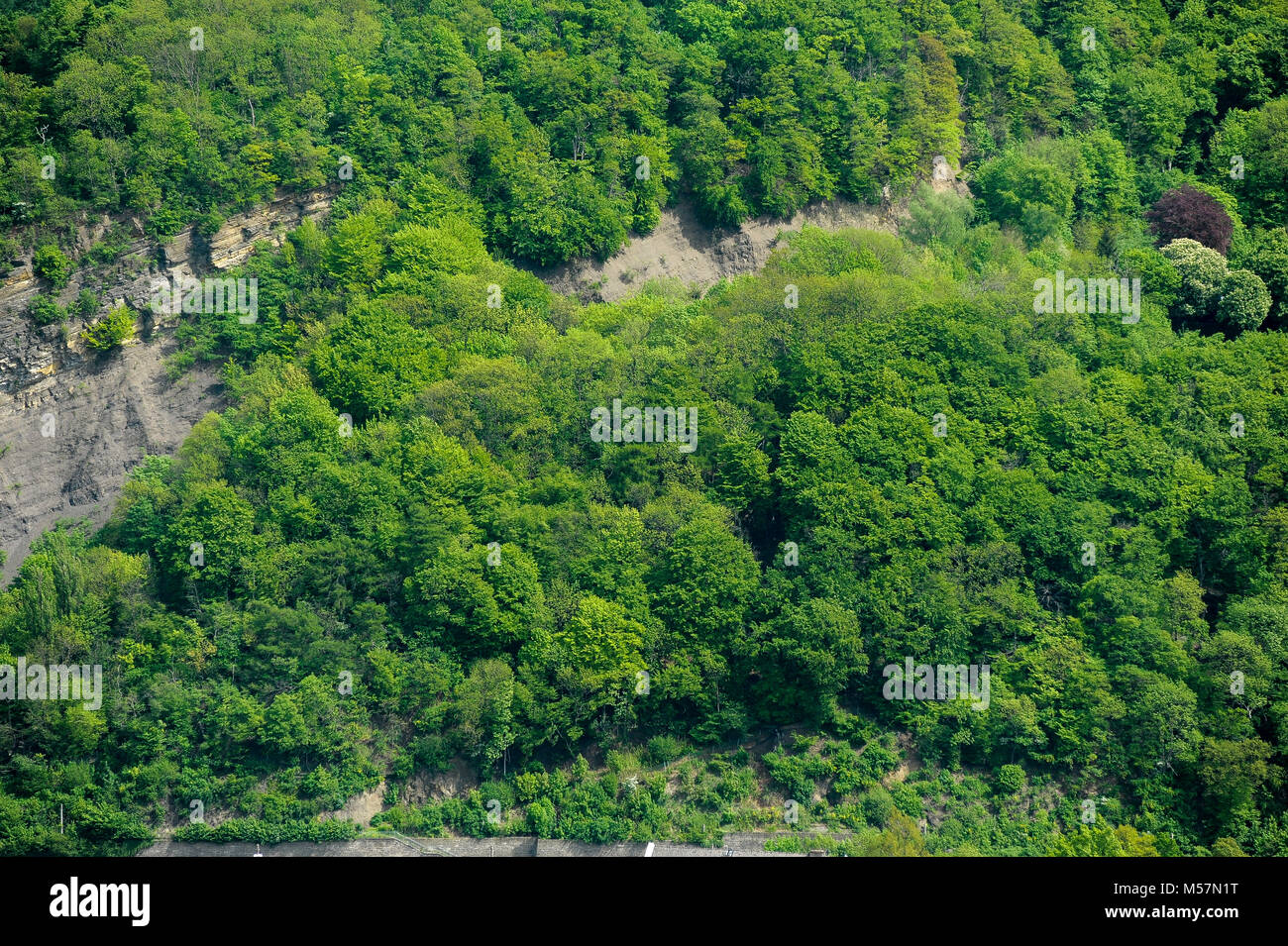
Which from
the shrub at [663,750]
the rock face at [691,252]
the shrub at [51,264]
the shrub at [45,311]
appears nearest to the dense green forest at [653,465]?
the shrub at [663,750]

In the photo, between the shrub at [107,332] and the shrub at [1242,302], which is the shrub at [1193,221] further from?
the shrub at [107,332]

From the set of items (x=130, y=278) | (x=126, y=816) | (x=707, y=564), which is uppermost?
(x=130, y=278)

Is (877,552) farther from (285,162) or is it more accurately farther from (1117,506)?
(285,162)

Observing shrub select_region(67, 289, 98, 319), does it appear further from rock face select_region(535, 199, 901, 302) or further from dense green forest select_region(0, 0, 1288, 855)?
rock face select_region(535, 199, 901, 302)

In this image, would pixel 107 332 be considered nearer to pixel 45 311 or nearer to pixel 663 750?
pixel 45 311

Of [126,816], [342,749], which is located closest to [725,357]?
[342,749]

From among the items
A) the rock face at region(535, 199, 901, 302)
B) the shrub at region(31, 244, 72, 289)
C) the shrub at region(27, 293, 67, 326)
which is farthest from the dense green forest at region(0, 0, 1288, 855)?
the shrub at region(27, 293, 67, 326)
